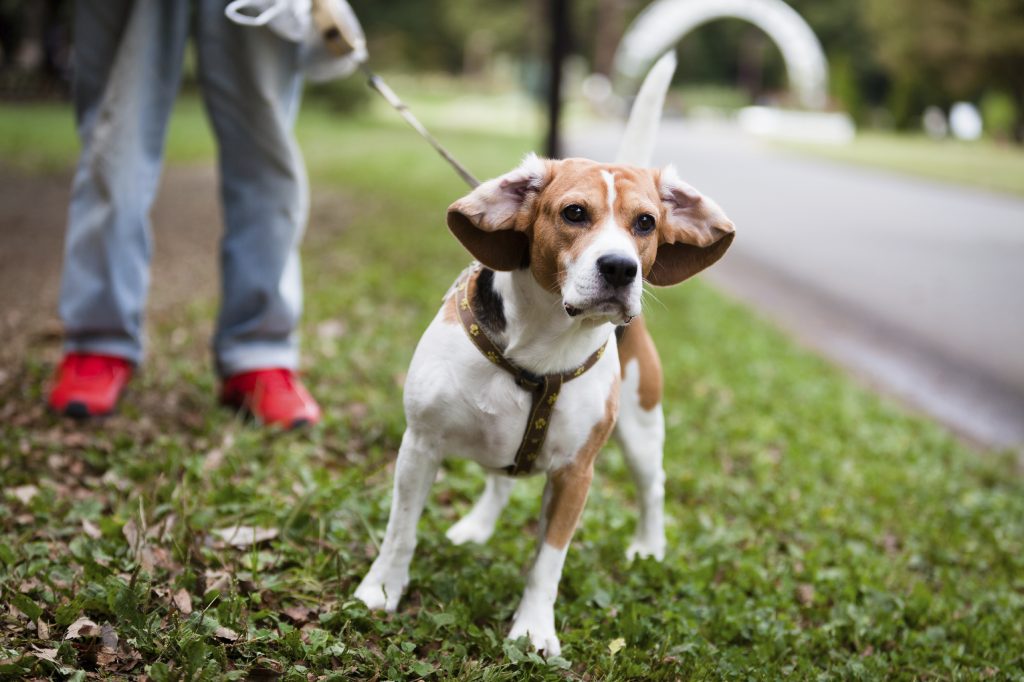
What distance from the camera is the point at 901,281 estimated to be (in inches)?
372

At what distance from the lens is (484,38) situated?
63.0m

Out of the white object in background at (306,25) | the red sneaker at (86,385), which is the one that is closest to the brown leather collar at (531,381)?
the white object in background at (306,25)

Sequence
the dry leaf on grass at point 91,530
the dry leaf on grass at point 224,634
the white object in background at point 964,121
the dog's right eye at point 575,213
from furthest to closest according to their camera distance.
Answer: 1. the white object in background at point 964,121
2. the dry leaf on grass at point 91,530
3. the dry leaf on grass at point 224,634
4. the dog's right eye at point 575,213

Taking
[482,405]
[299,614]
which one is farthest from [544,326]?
[299,614]

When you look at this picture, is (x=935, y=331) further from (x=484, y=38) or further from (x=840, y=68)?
(x=484, y=38)

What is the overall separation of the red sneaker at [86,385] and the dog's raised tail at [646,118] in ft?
7.27

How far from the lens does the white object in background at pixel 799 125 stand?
37.6 m

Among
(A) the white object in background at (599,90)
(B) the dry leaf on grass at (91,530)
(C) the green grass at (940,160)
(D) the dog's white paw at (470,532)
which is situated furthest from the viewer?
(A) the white object in background at (599,90)

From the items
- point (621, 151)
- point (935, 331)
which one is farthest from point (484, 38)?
point (621, 151)

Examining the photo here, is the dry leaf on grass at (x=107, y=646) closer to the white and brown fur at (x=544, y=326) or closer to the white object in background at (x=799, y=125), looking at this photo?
the white and brown fur at (x=544, y=326)

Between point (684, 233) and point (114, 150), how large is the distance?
2.33 metres

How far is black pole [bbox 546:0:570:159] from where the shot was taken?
35.7 feet

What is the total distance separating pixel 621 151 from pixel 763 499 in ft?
6.06

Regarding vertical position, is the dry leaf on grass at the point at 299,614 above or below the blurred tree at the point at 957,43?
below
